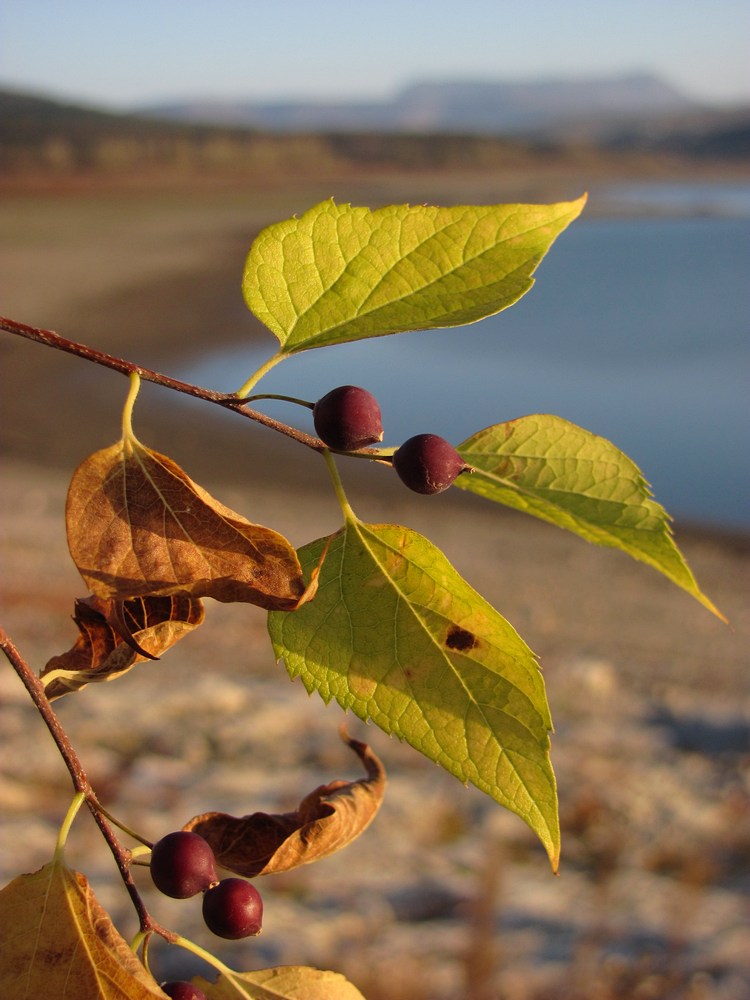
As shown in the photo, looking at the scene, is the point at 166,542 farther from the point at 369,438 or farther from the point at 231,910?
the point at 231,910

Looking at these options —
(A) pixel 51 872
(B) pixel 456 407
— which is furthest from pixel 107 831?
(B) pixel 456 407

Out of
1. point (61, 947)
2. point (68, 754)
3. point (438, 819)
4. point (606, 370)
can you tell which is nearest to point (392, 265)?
point (68, 754)

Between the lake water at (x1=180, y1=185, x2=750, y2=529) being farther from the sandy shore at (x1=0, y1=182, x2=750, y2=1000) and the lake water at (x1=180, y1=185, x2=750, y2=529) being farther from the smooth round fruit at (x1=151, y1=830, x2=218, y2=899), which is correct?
the smooth round fruit at (x1=151, y1=830, x2=218, y2=899)

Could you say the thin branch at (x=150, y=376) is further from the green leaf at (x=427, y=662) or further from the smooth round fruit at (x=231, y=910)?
the smooth round fruit at (x=231, y=910)

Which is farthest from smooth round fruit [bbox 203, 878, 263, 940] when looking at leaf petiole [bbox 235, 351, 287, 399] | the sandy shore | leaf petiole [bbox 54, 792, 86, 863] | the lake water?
the lake water

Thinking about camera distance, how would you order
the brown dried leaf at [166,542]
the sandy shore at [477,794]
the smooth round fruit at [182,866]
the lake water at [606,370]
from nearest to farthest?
1. the brown dried leaf at [166,542]
2. the smooth round fruit at [182,866]
3. the sandy shore at [477,794]
4. the lake water at [606,370]

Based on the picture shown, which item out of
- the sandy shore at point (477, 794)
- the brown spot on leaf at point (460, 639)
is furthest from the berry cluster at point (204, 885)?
the sandy shore at point (477, 794)
